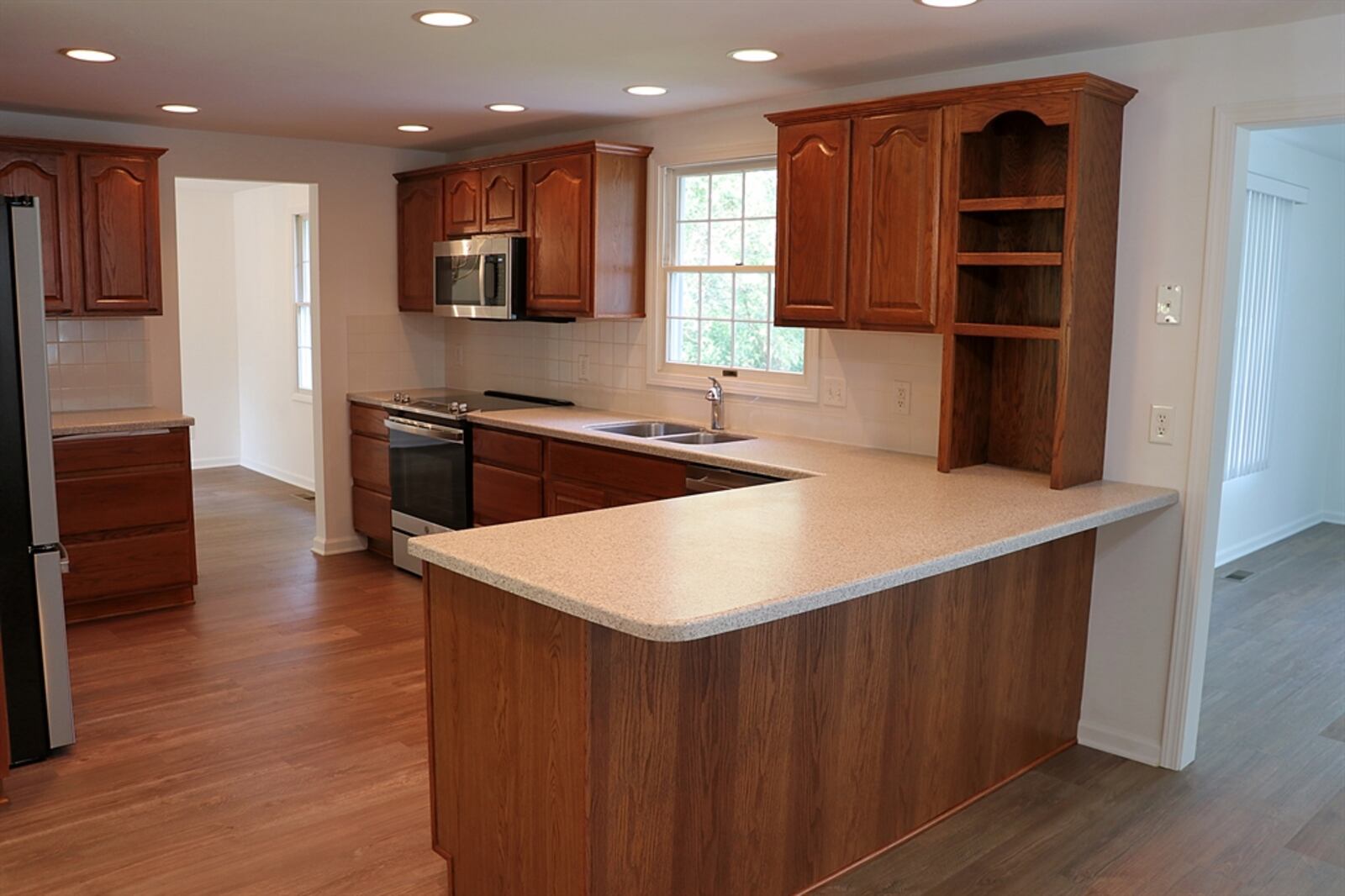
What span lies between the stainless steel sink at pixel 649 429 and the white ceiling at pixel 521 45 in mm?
1375

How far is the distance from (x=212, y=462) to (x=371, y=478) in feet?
11.7

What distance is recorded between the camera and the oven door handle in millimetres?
5180

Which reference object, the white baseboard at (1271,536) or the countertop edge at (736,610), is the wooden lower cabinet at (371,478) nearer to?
the countertop edge at (736,610)

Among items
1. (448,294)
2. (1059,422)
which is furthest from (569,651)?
(448,294)

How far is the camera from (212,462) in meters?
8.84

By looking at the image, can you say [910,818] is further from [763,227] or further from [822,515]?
[763,227]

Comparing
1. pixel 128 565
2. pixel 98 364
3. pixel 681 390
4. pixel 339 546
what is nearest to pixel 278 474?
pixel 339 546

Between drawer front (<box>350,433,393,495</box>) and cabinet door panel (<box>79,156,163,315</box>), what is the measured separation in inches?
51.1

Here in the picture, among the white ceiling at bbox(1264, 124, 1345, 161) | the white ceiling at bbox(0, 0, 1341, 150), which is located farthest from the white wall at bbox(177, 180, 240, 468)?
the white ceiling at bbox(1264, 124, 1345, 161)

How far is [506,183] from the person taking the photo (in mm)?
5316

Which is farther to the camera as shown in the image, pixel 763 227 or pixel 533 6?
pixel 763 227

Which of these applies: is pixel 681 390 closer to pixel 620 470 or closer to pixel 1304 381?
pixel 620 470

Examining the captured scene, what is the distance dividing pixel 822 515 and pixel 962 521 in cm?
36

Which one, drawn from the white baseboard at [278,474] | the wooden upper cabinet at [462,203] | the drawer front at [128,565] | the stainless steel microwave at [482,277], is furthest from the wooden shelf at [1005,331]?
the white baseboard at [278,474]
